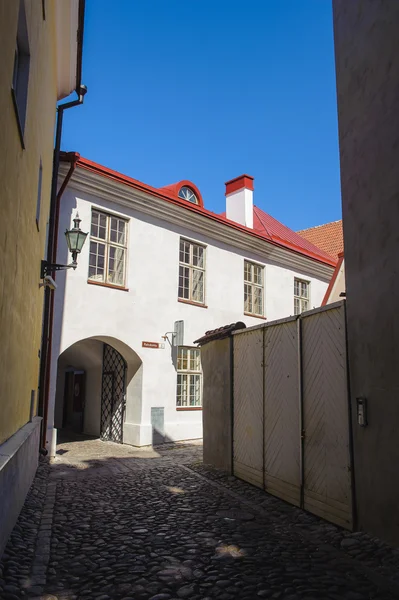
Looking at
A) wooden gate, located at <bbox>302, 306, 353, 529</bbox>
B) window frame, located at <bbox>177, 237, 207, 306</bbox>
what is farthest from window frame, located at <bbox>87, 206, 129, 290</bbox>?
wooden gate, located at <bbox>302, 306, 353, 529</bbox>

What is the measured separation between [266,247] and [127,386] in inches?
267

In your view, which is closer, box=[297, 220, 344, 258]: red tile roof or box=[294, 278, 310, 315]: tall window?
box=[294, 278, 310, 315]: tall window

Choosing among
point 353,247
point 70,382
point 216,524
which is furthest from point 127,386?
point 353,247

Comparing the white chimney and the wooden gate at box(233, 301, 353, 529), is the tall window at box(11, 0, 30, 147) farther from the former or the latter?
the white chimney

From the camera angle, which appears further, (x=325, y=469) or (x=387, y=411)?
(x=325, y=469)

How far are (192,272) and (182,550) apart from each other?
1054 centimetres

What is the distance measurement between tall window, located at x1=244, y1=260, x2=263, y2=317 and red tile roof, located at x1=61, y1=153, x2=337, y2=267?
1051 millimetres

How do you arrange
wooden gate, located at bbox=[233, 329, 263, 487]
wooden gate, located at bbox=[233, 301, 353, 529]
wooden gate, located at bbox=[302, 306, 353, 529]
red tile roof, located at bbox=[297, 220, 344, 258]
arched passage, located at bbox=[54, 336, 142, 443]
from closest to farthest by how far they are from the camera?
wooden gate, located at bbox=[302, 306, 353, 529] → wooden gate, located at bbox=[233, 301, 353, 529] → wooden gate, located at bbox=[233, 329, 263, 487] → arched passage, located at bbox=[54, 336, 142, 443] → red tile roof, located at bbox=[297, 220, 344, 258]

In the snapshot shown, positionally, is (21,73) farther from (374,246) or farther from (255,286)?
(255,286)

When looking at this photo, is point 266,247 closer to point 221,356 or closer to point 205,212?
point 205,212

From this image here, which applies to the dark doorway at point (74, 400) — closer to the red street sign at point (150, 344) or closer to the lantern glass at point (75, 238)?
the red street sign at point (150, 344)

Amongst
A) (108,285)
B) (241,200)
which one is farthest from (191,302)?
(241,200)

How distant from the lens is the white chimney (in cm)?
1822

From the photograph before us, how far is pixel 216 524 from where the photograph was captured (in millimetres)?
5559
